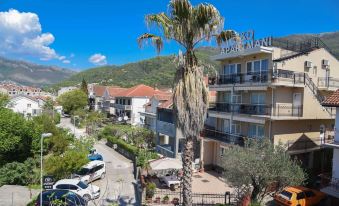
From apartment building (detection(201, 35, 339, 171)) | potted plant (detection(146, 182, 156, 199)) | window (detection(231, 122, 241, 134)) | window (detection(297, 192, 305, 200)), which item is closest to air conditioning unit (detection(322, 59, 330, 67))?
apartment building (detection(201, 35, 339, 171))

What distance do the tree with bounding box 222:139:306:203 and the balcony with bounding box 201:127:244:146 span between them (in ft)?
27.4

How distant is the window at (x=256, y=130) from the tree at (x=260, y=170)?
7.56 meters

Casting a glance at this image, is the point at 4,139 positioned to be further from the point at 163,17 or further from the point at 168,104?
the point at 163,17

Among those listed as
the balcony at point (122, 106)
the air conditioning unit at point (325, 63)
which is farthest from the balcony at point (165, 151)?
the balcony at point (122, 106)

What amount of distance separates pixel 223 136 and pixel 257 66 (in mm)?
7806

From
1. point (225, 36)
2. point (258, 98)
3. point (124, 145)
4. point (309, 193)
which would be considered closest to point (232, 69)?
point (258, 98)

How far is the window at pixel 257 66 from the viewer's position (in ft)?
97.3

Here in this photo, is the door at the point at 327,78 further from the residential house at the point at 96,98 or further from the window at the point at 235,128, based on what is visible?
the residential house at the point at 96,98

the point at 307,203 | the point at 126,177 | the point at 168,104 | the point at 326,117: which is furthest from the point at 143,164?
the point at 326,117

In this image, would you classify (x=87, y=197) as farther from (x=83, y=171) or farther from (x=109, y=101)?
(x=109, y=101)

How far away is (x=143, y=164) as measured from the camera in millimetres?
34219

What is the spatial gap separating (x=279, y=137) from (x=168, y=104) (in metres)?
18.7

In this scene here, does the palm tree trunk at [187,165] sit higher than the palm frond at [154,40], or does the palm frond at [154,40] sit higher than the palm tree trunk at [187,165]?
the palm frond at [154,40]

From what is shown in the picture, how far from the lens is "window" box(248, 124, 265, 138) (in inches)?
1158
